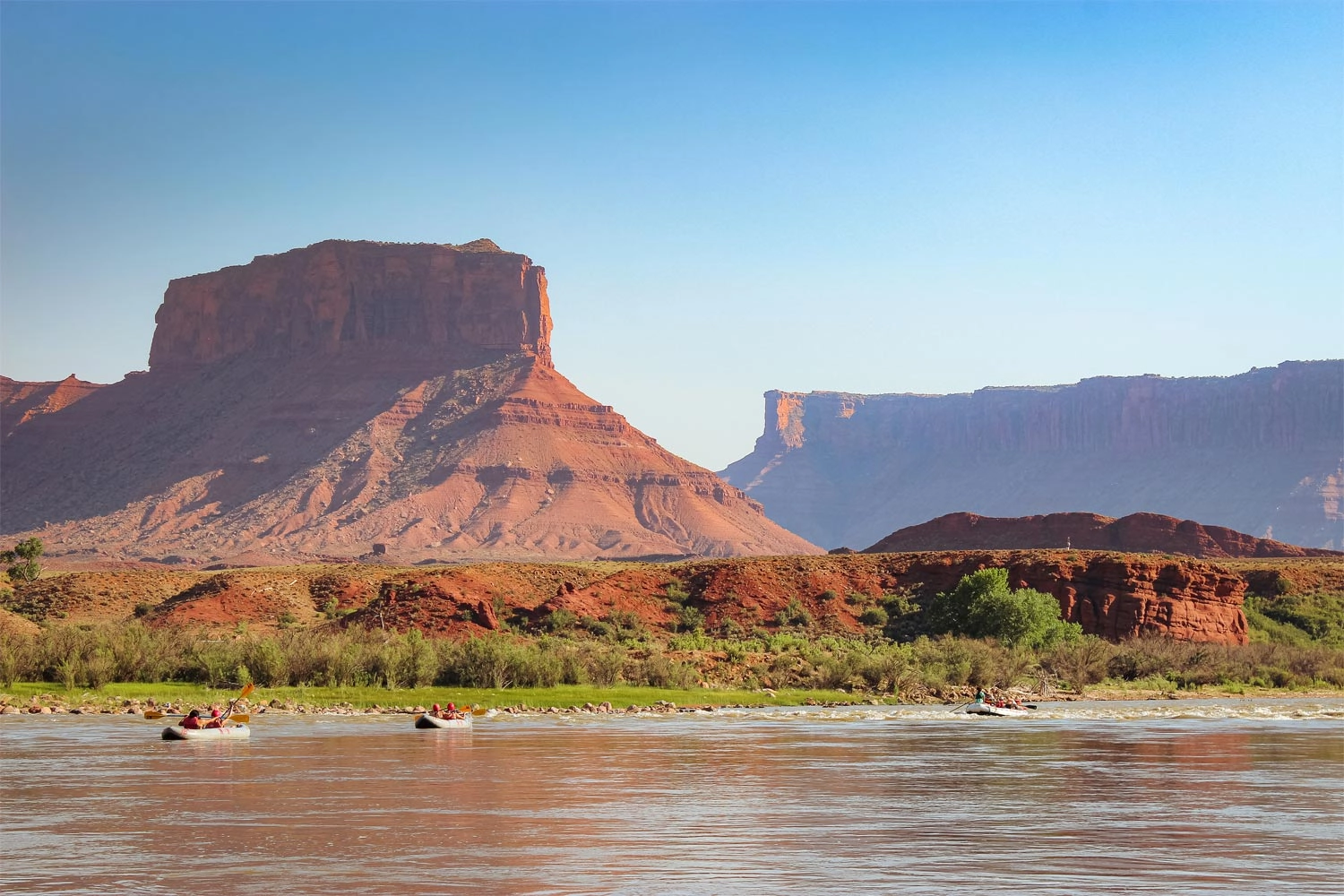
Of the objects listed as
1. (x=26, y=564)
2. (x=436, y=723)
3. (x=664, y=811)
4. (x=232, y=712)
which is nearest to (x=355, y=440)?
(x=26, y=564)

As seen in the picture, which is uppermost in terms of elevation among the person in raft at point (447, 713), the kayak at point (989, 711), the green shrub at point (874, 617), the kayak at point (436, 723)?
the green shrub at point (874, 617)

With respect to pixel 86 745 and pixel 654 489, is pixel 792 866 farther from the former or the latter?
pixel 654 489

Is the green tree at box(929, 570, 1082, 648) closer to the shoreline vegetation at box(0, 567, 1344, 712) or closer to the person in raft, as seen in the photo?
the shoreline vegetation at box(0, 567, 1344, 712)

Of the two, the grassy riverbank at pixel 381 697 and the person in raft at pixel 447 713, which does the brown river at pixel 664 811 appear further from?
the grassy riverbank at pixel 381 697

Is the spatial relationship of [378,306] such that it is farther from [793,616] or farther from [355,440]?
[793,616]

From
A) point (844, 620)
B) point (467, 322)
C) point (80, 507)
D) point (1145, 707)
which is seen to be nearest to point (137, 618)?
point (844, 620)

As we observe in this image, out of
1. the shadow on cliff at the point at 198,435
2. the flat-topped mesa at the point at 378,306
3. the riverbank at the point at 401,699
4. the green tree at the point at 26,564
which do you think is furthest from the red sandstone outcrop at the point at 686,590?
the flat-topped mesa at the point at 378,306
